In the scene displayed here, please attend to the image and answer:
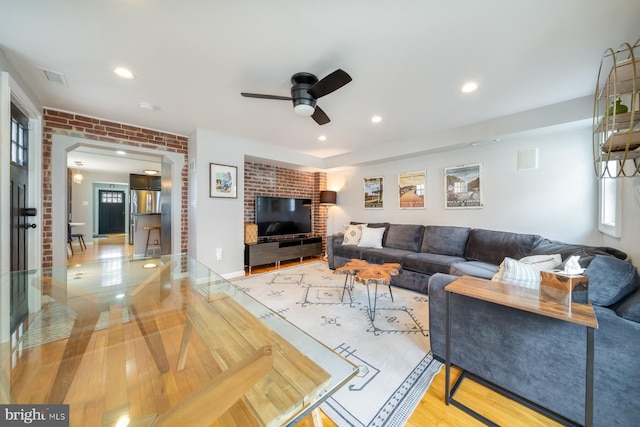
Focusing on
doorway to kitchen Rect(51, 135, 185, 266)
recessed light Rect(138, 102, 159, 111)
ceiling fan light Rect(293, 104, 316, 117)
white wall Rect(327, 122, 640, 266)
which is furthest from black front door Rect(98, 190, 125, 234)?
white wall Rect(327, 122, 640, 266)

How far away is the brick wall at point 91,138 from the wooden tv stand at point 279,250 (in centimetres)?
109

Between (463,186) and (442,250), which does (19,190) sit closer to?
(442,250)

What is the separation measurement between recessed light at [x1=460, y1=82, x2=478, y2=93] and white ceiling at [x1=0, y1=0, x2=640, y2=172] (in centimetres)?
8

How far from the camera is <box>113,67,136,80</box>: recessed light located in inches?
79.4

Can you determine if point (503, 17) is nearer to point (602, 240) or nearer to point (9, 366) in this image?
point (602, 240)

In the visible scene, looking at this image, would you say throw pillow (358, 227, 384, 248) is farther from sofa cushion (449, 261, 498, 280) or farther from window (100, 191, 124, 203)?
window (100, 191, 124, 203)

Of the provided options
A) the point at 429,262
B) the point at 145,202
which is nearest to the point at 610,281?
the point at 429,262

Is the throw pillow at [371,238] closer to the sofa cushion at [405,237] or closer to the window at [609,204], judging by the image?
the sofa cushion at [405,237]

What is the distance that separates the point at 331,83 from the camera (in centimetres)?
181

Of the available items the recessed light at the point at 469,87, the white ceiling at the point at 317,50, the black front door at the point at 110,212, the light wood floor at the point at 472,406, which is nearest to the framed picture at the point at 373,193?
the white ceiling at the point at 317,50

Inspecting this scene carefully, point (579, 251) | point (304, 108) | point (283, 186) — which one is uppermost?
point (304, 108)

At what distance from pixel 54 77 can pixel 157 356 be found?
279 cm

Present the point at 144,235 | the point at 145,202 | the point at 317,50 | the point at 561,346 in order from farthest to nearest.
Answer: the point at 145,202
the point at 144,235
the point at 317,50
the point at 561,346

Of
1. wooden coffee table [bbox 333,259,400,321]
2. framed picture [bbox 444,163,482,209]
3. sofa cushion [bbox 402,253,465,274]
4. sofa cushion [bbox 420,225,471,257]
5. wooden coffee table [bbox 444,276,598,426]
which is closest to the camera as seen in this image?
wooden coffee table [bbox 444,276,598,426]
